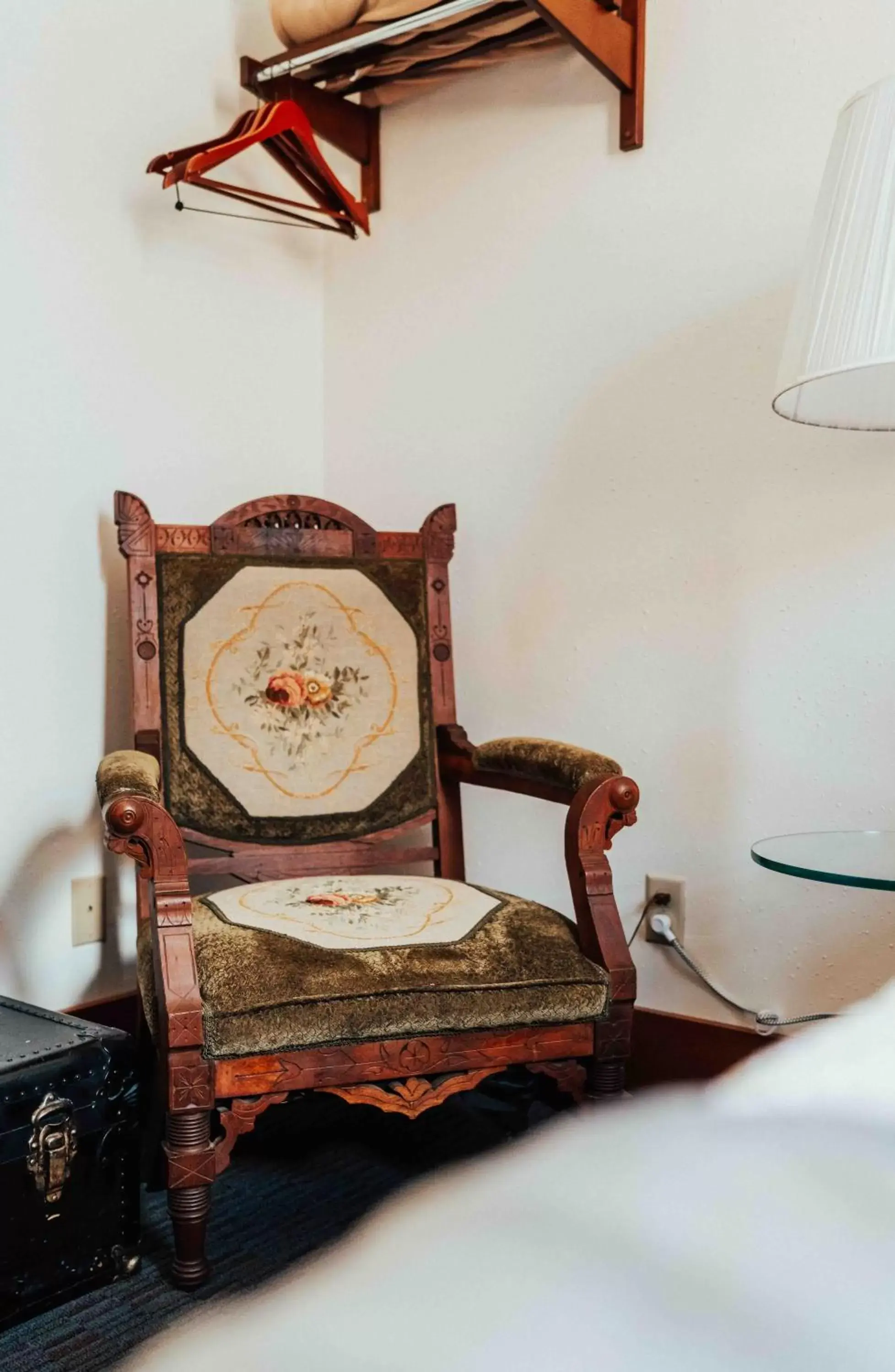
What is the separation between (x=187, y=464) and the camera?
7.18 feet

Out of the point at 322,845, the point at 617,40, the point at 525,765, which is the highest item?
the point at 617,40

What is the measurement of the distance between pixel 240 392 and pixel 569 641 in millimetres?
829

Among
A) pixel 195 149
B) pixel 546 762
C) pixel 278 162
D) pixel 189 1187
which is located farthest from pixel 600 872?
pixel 278 162

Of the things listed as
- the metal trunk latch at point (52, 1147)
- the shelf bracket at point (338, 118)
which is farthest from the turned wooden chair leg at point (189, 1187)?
the shelf bracket at point (338, 118)

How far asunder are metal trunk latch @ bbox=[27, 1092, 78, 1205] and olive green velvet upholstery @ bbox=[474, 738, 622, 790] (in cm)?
77

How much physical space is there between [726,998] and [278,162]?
1.75 m

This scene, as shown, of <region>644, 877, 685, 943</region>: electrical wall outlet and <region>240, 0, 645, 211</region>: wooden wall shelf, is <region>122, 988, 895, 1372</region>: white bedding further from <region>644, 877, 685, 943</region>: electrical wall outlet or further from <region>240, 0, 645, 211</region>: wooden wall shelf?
<region>240, 0, 645, 211</region>: wooden wall shelf

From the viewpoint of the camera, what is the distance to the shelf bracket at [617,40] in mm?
1841

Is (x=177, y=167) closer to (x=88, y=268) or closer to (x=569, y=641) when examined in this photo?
(x=88, y=268)

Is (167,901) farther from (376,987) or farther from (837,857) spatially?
(837,857)

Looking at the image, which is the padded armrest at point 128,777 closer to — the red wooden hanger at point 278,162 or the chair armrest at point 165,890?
the chair armrest at point 165,890

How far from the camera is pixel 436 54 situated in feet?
6.91

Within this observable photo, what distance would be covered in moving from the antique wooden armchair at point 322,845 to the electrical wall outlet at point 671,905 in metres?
0.36

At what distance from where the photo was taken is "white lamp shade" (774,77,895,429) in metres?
1.25
